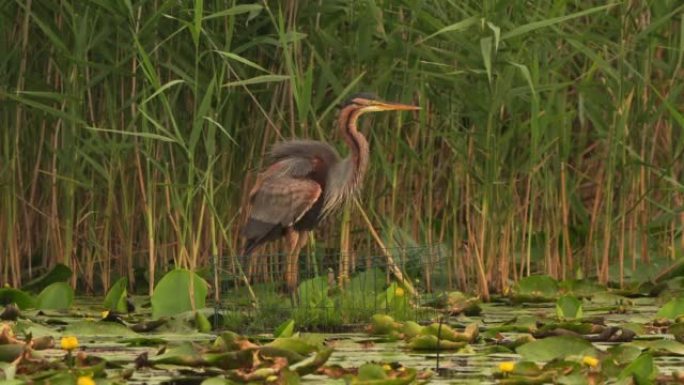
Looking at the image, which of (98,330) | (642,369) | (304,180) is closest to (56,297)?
(98,330)

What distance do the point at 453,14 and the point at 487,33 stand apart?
42 centimetres

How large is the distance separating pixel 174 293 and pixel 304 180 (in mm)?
1424

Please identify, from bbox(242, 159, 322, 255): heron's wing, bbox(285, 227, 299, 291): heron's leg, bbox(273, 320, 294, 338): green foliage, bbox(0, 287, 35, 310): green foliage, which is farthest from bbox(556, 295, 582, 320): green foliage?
bbox(0, 287, 35, 310): green foliage

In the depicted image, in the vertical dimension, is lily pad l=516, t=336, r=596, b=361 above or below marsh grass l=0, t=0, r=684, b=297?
below

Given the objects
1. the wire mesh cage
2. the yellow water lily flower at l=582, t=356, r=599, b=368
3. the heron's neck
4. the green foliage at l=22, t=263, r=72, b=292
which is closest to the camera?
the yellow water lily flower at l=582, t=356, r=599, b=368

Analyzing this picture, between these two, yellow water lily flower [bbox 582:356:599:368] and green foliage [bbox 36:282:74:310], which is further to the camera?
green foliage [bbox 36:282:74:310]

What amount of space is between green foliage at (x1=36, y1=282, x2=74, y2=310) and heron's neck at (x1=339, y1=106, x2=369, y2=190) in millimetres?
1693

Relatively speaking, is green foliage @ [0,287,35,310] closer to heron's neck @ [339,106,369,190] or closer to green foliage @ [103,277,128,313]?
green foliage @ [103,277,128,313]

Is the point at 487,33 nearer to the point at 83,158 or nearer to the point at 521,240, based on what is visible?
the point at 521,240

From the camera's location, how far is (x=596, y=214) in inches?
374

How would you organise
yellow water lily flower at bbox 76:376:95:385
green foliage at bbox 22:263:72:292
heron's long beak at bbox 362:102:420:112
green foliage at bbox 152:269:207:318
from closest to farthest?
yellow water lily flower at bbox 76:376:95:385 < green foliage at bbox 152:269:207:318 < heron's long beak at bbox 362:102:420:112 < green foliage at bbox 22:263:72:292

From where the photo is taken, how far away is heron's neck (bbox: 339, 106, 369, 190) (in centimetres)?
899

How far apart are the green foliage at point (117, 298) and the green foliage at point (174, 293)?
0.26 m

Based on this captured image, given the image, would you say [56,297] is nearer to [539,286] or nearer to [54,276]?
[54,276]
